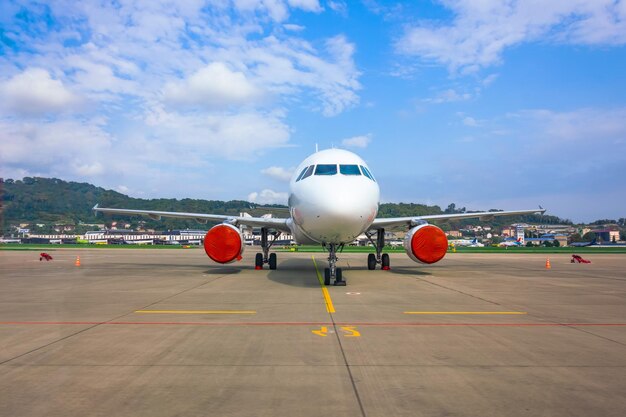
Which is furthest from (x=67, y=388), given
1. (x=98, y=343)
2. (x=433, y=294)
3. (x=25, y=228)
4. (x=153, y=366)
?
(x=25, y=228)

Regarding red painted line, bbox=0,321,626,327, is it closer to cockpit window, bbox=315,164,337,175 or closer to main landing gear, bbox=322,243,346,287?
cockpit window, bbox=315,164,337,175

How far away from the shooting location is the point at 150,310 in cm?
958

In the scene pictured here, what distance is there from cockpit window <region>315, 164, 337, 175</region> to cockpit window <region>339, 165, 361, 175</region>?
0.69ft

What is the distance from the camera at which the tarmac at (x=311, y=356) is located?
4137mm

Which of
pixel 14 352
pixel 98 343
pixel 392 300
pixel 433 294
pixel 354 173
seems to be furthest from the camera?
pixel 354 173

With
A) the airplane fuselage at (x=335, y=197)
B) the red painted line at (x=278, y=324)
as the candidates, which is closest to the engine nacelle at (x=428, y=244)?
the airplane fuselage at (x=335, y=197)

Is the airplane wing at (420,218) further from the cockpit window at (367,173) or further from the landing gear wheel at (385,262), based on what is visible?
the cockpit window at (367,173)

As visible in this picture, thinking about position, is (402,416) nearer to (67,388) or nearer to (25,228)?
(67,388)

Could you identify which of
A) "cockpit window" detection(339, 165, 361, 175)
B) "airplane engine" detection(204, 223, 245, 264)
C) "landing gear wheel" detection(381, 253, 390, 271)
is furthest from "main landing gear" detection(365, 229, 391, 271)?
"cockpit window" detection(339, 165, 361, 175)

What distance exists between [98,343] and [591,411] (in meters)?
6.16

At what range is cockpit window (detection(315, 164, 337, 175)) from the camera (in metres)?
13.3

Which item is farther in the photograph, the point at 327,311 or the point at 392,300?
the point at 392,300

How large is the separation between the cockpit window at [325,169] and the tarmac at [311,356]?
3931 millimetres

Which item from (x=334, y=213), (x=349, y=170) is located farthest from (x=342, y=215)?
(x=349, y=170)
